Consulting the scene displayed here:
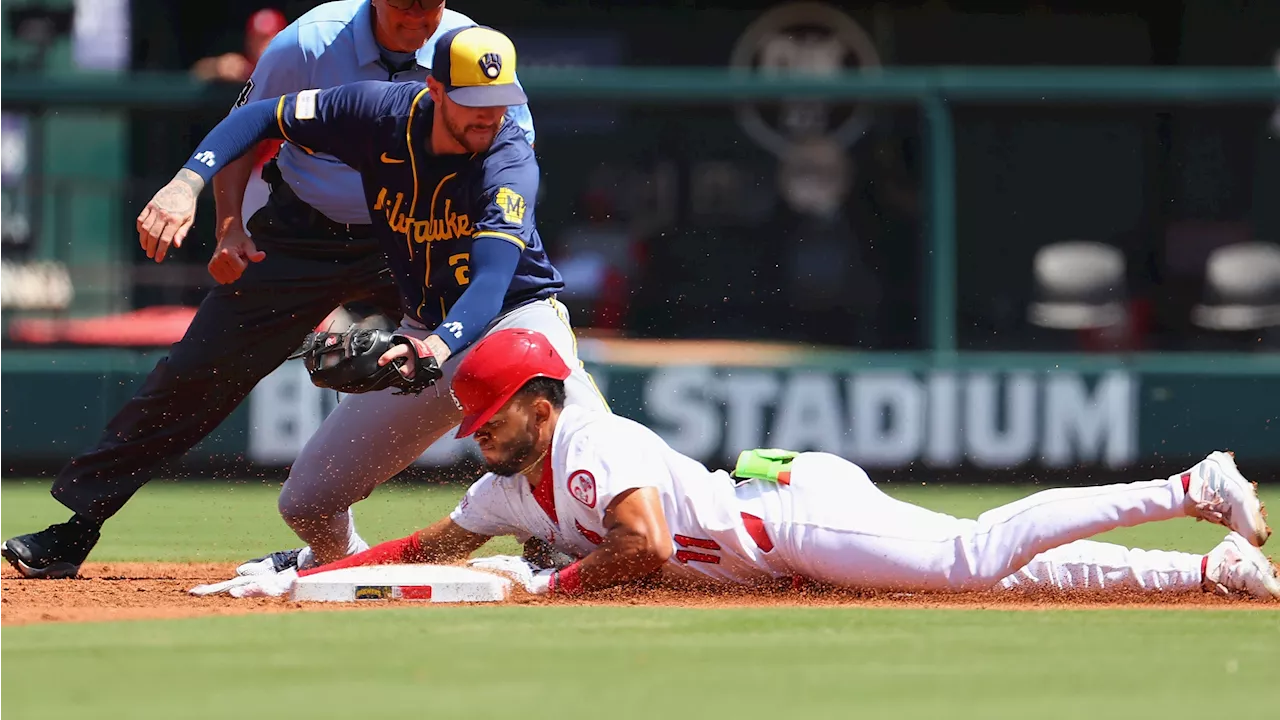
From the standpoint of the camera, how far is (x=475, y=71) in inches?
219

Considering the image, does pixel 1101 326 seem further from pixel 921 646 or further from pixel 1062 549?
pixel 921 646

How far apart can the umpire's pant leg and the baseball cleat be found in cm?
47

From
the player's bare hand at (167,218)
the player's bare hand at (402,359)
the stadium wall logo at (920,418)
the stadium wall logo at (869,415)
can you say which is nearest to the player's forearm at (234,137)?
the player's bare hand at (167,218)

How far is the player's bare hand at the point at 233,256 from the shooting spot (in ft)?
20.9

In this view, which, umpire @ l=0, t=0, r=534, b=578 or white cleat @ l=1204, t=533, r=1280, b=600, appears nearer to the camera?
white cleat @ l=1204, t=533, r=1280, b=600

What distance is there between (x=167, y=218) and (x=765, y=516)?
1.89 m

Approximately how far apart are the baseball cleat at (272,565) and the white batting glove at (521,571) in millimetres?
828

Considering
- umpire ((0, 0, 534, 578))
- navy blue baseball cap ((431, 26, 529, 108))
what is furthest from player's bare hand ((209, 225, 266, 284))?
navy blue baseball cap ((431, 26, 529, 108))

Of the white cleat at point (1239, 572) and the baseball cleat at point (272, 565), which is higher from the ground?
the white cleat at point (1239, 572)

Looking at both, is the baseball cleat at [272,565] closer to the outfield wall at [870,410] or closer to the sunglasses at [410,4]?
the sunglasses at [410,4]

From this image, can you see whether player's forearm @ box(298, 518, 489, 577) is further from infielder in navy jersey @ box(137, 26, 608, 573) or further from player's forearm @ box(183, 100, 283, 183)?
player's forearm @ box(183, 100, 283, 183)

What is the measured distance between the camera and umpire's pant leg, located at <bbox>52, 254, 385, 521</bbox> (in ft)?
21.4

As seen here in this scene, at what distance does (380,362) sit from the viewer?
17.4 ft

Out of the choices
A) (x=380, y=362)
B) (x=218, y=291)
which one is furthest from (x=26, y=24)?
(x=380, y=362)
